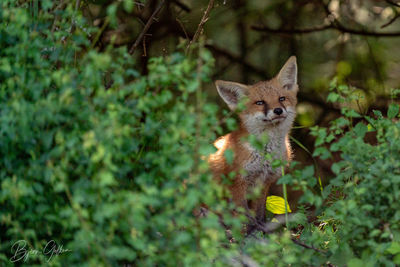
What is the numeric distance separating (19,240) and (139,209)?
1041 millimetres

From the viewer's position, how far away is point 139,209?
214cm

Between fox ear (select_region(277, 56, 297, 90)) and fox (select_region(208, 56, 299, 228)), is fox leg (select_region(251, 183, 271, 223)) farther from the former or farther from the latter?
fox ear (select_region(277, 56, 297, 90))

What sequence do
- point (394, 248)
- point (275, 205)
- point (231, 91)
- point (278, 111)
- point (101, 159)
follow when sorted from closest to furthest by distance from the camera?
1. point (101, 159)
2. point (394, 248)
3. point (278, 111)
4. point (231, 91)
5. point (275, 205)

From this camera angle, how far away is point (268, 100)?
4625 millimetres

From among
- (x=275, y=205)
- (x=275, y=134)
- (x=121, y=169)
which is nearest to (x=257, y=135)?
(x=275, y=134)

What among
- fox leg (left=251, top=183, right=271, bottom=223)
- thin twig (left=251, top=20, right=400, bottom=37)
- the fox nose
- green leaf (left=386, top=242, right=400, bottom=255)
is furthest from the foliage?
thin twig (left=251, top=20, right=400, bottom=37)

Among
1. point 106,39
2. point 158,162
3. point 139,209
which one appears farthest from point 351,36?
point 139,209

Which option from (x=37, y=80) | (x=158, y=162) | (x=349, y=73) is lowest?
(x=349, y=73)

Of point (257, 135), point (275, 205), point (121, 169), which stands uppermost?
point (121, 169)

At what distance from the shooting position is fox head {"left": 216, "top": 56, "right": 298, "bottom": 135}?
455cm

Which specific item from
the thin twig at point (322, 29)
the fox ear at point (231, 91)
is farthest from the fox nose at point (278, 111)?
the thin twig at point (322, 29)

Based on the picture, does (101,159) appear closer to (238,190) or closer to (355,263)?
(355,263)

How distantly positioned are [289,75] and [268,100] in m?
0.42

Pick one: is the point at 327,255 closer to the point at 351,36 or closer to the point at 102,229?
the point at 102,229
